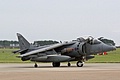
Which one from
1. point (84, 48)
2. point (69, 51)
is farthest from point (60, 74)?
point (69, 51)

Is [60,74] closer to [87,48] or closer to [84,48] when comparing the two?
[84,48]

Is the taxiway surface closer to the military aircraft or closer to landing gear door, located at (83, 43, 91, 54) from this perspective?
the military aircraft

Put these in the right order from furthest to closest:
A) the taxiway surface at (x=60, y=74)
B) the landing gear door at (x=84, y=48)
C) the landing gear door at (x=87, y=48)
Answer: the landing gear door at (x=87, y=48) → the landing gear door at (x=84, y=48) → the taxiway surface at (x=60, y=74)

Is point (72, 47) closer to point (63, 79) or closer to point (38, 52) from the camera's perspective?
point (38, 52)

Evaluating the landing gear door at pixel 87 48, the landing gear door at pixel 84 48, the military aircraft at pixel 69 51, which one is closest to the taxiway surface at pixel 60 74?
the military aircraft at pixel 69 51

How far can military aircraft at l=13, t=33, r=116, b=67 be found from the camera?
4028 centimetres

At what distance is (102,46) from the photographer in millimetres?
41031

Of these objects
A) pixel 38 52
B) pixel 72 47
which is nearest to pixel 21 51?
pixel 38 52

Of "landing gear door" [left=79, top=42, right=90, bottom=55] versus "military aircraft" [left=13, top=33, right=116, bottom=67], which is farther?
"landing gear door" [left=79, top=42, right=90, bottom=55]

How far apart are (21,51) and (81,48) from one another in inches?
255

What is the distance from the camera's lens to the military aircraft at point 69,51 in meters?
40.3

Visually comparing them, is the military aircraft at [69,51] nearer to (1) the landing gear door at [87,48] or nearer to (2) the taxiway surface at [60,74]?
(1) the landing gear door at [87,48]

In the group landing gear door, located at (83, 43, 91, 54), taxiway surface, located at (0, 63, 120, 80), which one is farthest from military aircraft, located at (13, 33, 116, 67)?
taxiway surface, located at (0, 63, 120, 80)

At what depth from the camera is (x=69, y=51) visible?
40.9 m
